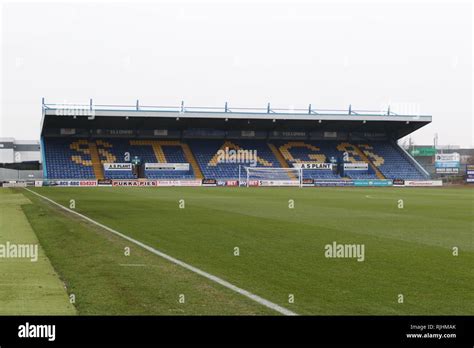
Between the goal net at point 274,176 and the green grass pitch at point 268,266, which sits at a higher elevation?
the goal net at point 274,176

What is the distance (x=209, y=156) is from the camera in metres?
74.6

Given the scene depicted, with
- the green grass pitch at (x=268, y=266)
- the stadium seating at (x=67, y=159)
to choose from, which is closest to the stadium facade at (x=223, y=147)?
the stadium seating at (x=67, y=159)

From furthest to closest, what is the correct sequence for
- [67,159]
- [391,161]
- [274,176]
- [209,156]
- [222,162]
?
[391,161], [209,156], [222,162], [274,176], [67,159]

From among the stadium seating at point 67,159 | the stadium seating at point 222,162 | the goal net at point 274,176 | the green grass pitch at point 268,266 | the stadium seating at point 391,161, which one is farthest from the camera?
the stadium seating at point 391,161

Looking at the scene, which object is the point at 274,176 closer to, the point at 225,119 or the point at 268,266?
the point at 225,119

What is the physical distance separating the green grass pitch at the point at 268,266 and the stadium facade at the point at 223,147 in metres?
49.5

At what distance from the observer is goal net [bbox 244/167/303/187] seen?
226ft

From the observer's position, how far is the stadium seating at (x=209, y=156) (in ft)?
226

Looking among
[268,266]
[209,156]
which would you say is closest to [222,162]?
[209,156]

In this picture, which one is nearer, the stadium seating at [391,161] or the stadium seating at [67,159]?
the stadium seating at [67,159]

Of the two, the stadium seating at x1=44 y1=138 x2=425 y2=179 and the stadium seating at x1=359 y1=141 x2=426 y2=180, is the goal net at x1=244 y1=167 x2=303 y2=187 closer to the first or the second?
the stadium seating at x1=44 y1=138 x2=425 y2=179

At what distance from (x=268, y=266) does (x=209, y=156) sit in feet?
211

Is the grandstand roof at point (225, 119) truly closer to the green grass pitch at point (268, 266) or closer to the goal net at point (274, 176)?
the goal net at point (274, 176)

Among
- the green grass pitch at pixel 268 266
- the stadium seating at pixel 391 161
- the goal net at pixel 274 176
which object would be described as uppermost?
the stadium seating at pixel 391 161
